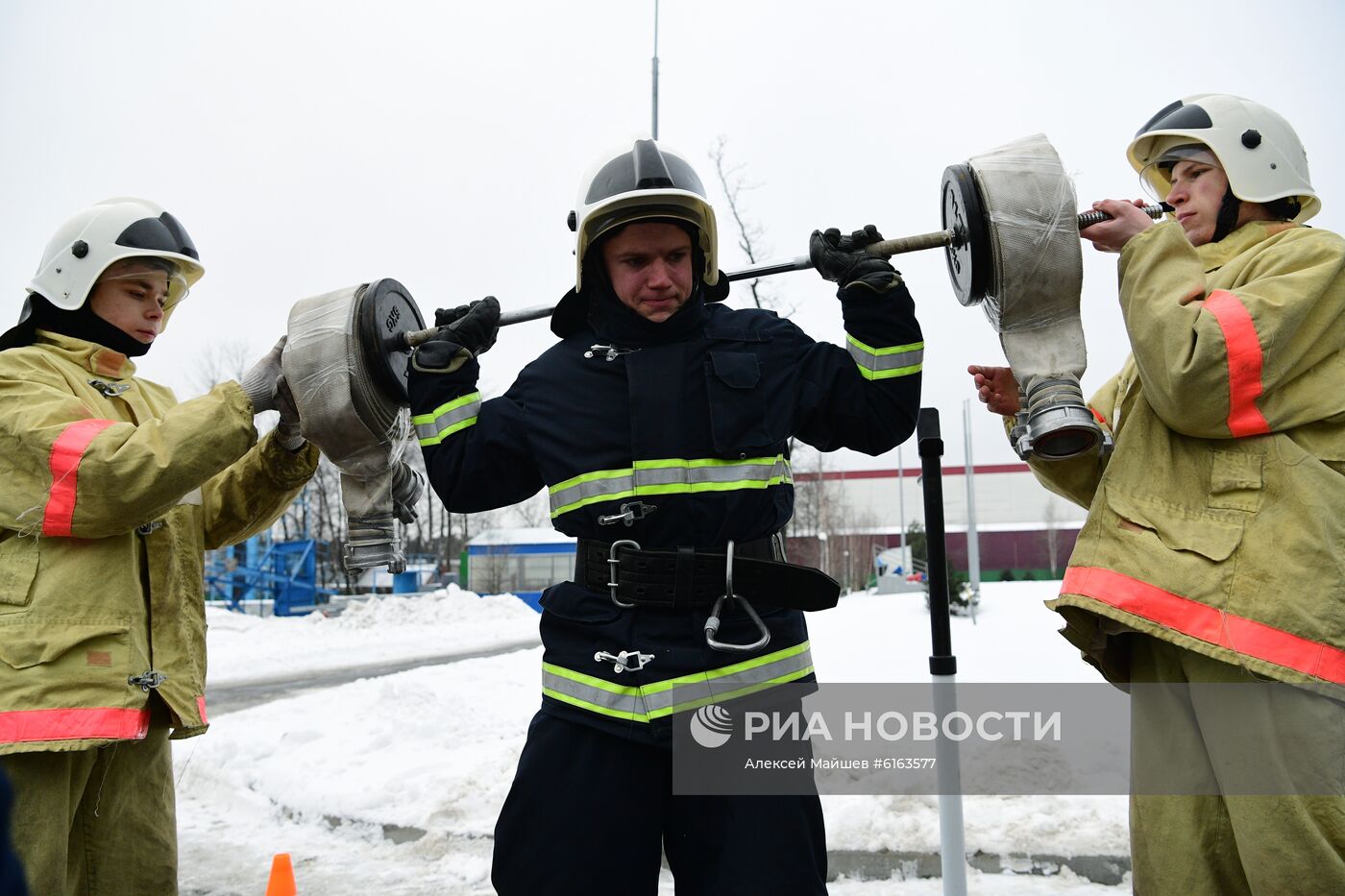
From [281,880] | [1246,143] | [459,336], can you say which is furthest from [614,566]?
[281,880]

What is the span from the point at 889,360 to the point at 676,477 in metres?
0.58

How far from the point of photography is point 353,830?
4836mm

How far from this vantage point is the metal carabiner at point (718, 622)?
6.99ft

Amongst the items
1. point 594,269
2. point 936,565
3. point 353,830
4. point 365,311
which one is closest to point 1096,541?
point 936,565

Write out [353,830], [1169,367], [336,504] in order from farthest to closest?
1. [336,504]
2. [353,830]
3. [1169,367]

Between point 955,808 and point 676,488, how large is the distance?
5.43 ft

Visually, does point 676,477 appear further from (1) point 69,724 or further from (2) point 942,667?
(1) point 69,724

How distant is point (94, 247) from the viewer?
2.84m

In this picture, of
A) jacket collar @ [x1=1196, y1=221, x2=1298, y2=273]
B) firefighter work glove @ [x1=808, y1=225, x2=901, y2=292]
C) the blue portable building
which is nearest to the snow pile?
firefighter work glove @ [x1=808, y1=225, x2=901, y2=292]

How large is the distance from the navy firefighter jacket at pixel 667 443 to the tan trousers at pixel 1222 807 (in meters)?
0.79

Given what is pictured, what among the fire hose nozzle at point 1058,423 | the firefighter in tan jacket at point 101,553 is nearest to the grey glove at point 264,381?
the firefighter in tan jacket at point 101,553

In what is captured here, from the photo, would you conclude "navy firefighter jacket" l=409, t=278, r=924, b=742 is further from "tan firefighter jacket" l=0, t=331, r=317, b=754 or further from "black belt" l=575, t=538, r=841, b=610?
"tan firefighter jacket" l=0, t=331, r=317, b=754

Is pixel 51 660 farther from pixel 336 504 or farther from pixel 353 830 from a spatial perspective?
pixel 336 504

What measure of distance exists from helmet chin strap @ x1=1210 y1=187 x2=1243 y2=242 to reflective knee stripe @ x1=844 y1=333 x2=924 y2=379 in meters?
0.78
